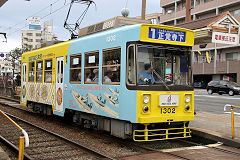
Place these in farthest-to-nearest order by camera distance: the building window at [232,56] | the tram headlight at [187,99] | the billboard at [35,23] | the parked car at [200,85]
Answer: the billboard at [35,23]
the parked car at [200,85]
the building window at [232,56]
the tram headlight at [187,99]

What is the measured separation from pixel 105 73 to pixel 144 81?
55.9 inches

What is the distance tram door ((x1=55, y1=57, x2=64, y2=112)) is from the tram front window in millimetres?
4310

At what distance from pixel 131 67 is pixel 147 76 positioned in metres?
0.46

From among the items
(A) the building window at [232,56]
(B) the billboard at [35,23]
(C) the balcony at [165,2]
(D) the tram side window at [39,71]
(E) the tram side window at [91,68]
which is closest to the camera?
(E) the tram side window at [91,68]

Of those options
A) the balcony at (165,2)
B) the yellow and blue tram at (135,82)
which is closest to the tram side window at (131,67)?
the yellow and blue tram at (135,82)

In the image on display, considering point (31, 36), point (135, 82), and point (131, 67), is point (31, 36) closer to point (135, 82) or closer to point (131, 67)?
point (131, 67)

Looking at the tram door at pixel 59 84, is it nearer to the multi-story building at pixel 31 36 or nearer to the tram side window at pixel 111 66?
the tram side window at pixel 111 66

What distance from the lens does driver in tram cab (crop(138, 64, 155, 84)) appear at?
23.6 feet

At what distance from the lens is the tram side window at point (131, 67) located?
7.17 metres

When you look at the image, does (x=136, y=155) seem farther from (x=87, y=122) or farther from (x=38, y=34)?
(x=38, y=34)

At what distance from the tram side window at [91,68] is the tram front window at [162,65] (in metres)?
1.81

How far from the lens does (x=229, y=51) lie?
44.1m

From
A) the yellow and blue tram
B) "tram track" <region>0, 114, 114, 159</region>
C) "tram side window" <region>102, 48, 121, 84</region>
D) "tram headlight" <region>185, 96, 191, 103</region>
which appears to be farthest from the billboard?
"tram headlight" <region>185, 96, 191, 103</region>

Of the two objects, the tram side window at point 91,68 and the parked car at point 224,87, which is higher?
the tram side window at point 91,68
